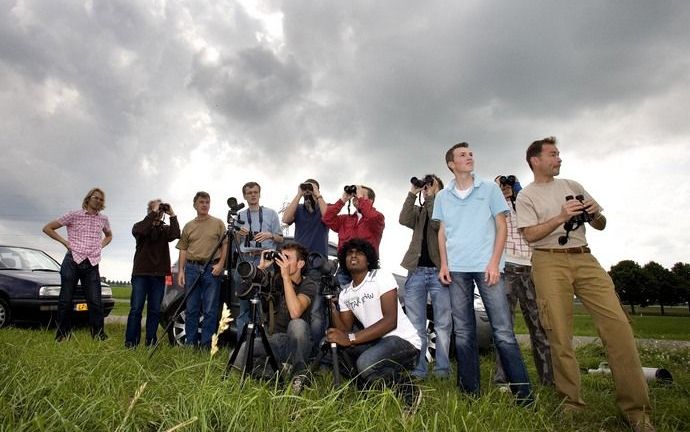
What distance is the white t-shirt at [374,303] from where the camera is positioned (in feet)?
12.2

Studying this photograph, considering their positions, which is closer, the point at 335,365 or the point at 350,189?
the point at 335,365

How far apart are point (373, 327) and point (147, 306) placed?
3.54 m

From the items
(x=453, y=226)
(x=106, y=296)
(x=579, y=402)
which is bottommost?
(x=579, y=402)

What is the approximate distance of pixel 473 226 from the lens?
13.1 ft

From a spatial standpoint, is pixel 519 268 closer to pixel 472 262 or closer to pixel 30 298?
pixel 472 262

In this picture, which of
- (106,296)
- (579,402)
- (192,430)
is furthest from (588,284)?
(106,296)

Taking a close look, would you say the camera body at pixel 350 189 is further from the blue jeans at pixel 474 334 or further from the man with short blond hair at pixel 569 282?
the man with short blond hair at pixel 569 282

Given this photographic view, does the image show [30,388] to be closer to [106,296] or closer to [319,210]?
[319,210]

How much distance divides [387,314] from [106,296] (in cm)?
729

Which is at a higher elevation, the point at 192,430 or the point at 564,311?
the point at 564,311

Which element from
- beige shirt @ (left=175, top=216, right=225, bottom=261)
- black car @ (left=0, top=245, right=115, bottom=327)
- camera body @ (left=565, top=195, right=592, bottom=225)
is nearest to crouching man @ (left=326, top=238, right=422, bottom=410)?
camera body @ (left=565, top=195, right=592, bottom=225)

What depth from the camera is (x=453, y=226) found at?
4086mm

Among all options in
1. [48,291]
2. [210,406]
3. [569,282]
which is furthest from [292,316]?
[48,291]

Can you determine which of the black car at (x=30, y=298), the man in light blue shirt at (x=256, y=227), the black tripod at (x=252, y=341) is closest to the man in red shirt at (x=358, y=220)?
the man in light blue shirt at (x=256, y=227)
